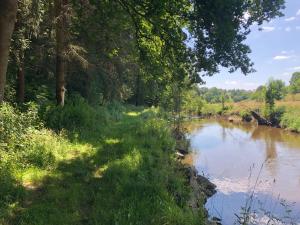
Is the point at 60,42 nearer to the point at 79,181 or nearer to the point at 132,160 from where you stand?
the point at 132,160

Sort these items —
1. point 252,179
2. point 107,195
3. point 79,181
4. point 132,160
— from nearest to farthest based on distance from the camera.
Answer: point 107,195, point 79,181, point 132,160, point 252,179

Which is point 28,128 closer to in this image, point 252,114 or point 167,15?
point 167,15

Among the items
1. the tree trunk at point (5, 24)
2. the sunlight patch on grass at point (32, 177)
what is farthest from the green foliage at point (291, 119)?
the tree trunk at point (5, 24)

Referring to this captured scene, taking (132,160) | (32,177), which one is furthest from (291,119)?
(32,177)

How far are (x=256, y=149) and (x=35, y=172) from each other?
82.9 feet

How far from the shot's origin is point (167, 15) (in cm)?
1060

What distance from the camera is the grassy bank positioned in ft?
19.7

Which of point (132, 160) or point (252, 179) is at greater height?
point (132, 160)

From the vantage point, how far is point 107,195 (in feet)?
23.0

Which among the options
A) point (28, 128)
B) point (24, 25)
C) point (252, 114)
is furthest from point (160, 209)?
point (252, 114)

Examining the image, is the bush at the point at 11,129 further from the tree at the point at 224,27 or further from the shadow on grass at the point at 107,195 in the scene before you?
the tree at the point at 224,27

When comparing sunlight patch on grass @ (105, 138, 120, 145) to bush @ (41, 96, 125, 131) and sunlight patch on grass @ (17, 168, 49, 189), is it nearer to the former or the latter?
bush @ (41, 96, 125, 131)

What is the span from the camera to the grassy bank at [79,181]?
6.00m

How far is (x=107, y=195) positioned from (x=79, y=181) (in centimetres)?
103
